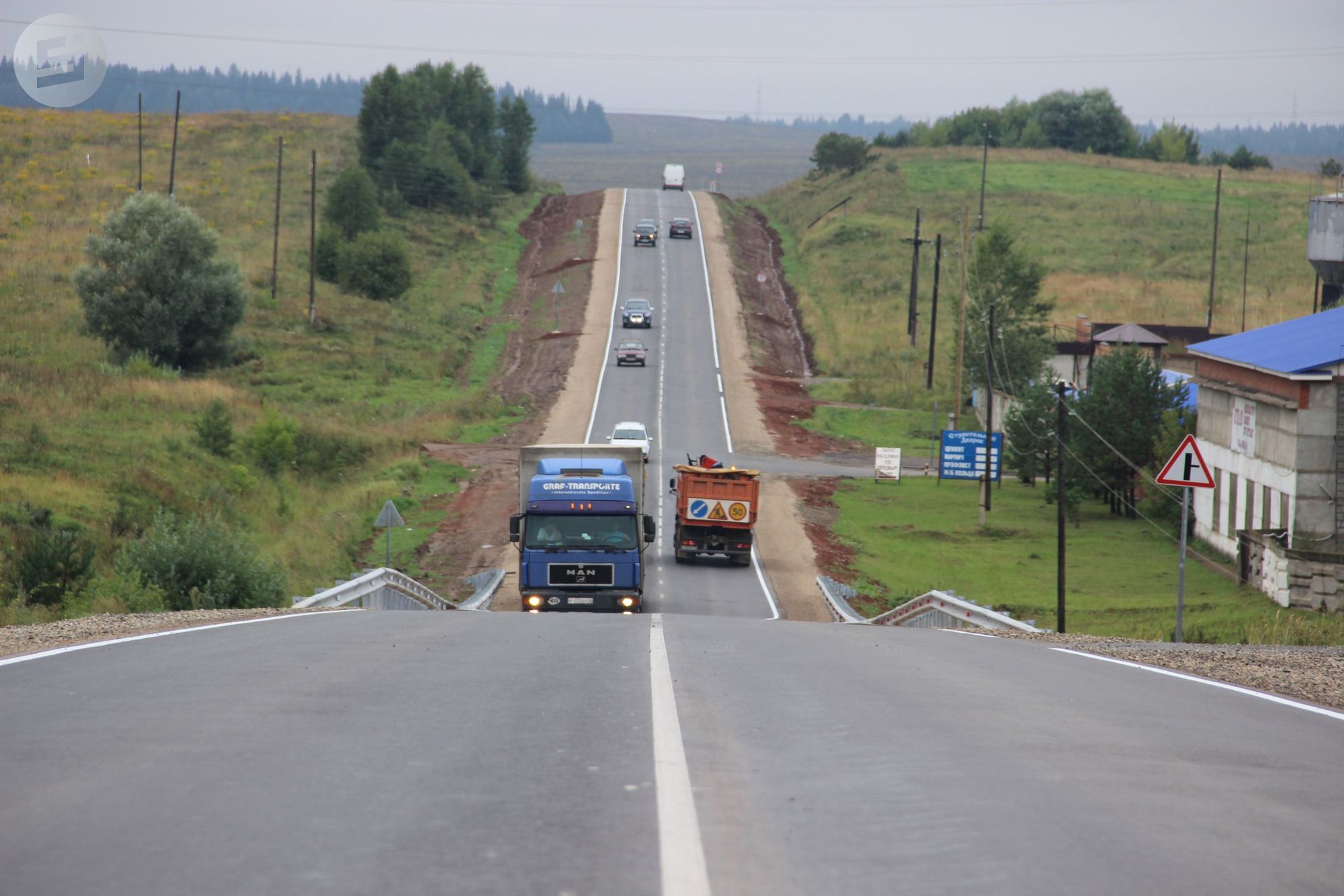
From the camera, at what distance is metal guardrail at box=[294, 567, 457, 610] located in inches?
794

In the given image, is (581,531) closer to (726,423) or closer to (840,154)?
(726,423)

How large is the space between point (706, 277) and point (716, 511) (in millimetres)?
58046

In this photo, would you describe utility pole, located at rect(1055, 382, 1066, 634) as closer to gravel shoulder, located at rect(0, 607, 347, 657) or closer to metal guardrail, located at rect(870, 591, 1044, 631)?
metal guardrail, located at rect(870, 591, 1044, 631)

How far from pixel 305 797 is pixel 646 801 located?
159 centimetres

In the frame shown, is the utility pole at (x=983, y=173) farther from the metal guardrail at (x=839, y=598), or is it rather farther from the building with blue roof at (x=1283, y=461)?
the metal guardrail at (x=839, y=598)

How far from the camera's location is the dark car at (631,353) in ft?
222

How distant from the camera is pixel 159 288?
185 feet

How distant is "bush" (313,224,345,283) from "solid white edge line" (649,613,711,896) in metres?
72.7

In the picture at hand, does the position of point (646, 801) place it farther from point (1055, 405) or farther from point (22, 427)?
point (1055, 405)

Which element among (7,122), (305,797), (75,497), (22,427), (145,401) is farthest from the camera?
(7,122)

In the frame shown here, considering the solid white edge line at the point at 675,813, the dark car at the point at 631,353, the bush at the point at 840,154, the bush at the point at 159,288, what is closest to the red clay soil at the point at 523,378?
the dark car at the point at 631,353

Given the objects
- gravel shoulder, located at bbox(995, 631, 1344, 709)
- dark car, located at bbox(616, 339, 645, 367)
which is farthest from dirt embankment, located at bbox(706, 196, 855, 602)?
gravel shoulder, located at bbox(995, 631, 1344, 709)

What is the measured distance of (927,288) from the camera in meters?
91.6

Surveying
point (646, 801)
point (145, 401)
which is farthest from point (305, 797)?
point (145, 401)
